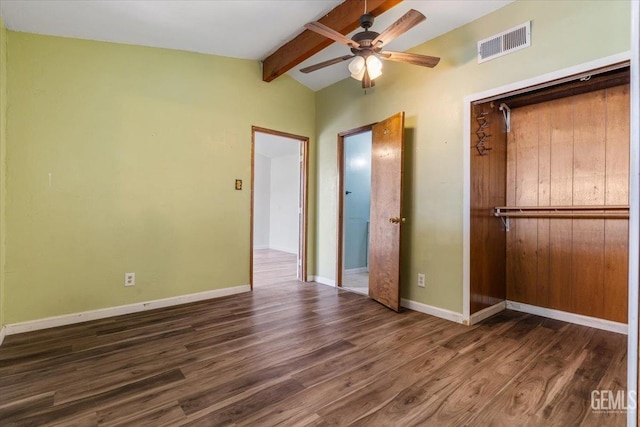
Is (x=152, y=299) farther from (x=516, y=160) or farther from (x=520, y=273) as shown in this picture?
(x=516, y=160)

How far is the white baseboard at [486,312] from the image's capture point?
2.78 meters

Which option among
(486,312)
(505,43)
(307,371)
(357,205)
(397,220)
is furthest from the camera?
(357,205)

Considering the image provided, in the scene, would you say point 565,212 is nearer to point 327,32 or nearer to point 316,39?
point 327,32

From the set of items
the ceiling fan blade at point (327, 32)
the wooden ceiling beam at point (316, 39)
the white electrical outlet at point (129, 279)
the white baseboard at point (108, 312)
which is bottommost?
the white baseboard at point (108, 312)

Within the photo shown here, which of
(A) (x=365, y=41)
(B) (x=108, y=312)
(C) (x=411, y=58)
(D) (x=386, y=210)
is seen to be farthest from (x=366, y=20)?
(B) (x=108, y=312)

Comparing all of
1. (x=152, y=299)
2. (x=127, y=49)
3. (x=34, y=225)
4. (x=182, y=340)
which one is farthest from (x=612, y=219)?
(x=34, y=225)

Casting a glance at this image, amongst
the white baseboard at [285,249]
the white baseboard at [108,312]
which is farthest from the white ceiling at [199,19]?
the white baseboard at [285,249]

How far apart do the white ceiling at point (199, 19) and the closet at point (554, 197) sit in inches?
34.4

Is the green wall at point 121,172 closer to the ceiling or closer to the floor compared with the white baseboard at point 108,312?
closer to the ceiling

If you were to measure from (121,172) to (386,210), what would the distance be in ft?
8.74

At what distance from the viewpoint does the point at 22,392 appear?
1701 millimetres

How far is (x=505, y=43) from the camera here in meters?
2.54

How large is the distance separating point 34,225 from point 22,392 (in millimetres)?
1409

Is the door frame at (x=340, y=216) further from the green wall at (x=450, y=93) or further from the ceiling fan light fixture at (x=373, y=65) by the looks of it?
the ceiling fan light fixture at (x=373, y=65)
